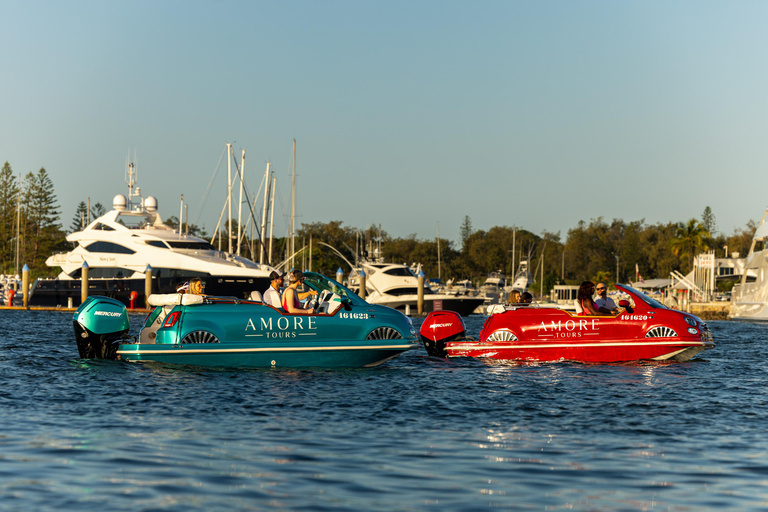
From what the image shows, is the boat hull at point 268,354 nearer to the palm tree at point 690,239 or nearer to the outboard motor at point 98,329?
the outboard motor at point 98,329

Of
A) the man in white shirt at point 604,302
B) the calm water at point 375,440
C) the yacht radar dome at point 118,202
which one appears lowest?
the calm water at point 375,440

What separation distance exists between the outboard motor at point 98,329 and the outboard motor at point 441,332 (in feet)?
20.1

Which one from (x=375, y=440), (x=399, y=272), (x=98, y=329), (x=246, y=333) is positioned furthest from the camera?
(x=399, y=272)

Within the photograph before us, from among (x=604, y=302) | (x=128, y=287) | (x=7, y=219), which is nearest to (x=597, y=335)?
(x=604, y=302)

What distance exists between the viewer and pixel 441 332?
17.5m

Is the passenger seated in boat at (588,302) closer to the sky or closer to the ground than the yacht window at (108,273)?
closer to the ground

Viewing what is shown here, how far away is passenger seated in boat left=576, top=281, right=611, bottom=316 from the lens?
1630 centimetres

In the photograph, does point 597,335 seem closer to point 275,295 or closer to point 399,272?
point 275,295

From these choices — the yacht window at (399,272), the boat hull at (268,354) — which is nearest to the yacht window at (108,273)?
the yacht window at (399,272)

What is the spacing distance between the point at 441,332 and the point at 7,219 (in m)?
92.8

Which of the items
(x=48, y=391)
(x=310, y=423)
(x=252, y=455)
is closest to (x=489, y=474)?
Answer: (x=252, y=455)

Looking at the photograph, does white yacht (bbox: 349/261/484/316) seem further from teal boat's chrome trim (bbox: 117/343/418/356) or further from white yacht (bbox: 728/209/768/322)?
teal boat's chrome trim (bbox: 117/343/418/356)

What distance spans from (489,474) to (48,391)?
730 cm

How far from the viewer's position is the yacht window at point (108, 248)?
173 ft
